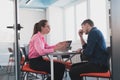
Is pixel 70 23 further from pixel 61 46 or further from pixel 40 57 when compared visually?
pixel 61 46

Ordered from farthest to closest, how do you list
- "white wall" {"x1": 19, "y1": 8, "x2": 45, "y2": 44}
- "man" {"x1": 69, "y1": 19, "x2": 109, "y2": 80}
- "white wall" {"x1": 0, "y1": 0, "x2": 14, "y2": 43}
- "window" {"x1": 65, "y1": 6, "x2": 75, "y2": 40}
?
"white wall" {"x1": 19, "y1": 8, "x2": 45, "y2": 44}
"window" {"x1": 65, "y1": 6, "x2": 75, "y2": 40}
"man" {"x1": 69, "y1": 19, "x2": 109, "y2": 80}
"white wall" {"x1": 0, "y1": 0, "x2": 14, "y2": 43}

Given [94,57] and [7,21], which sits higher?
[7,21]

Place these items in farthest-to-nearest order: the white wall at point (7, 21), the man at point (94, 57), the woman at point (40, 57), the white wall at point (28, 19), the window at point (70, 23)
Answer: the white wall at point (28, 19), the window at point (70, 23), the woman at point (40, 57), the man at point (94, 57), the white wall at point (7, 21)

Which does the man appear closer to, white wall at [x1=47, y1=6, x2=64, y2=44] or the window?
the window

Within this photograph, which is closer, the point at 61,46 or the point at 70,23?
the point at 61,46

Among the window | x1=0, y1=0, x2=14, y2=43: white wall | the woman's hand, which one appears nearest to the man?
the woman's hand

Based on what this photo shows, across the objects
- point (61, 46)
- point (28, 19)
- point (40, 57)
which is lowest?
point (40, 57)

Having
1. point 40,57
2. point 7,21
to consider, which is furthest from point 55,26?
point 7,21

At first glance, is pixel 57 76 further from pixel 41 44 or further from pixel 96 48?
pixel 96 48

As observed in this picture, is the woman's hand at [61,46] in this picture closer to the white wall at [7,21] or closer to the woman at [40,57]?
the woman at [40,57]

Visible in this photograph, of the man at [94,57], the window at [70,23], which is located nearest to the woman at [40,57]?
the man at [94,57]

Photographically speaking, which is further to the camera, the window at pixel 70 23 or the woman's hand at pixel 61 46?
the window at pixel 70 23

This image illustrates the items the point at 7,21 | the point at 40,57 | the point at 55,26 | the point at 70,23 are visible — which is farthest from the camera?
the point at 55,26

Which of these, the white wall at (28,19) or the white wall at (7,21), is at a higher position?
the white wall at (28,19)
